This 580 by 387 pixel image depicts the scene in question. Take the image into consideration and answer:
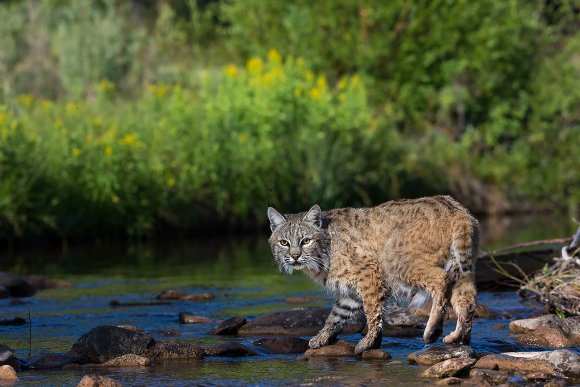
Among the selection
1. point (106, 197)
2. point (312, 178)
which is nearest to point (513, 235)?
point (312, 178)

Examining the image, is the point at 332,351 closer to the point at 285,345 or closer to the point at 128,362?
the point at 285,345

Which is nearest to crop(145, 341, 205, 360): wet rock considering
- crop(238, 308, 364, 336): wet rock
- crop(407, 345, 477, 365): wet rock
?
crop(238, 308, 364, 336): wet rock

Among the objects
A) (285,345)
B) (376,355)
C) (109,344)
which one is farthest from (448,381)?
(109,344)

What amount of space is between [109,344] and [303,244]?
5.81ft

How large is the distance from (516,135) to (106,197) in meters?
14.4

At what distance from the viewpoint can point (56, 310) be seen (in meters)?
11.4

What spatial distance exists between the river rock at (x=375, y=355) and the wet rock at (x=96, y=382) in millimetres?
2150

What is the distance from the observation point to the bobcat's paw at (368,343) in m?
8.44

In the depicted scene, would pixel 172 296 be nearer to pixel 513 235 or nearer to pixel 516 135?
pixel 513 235

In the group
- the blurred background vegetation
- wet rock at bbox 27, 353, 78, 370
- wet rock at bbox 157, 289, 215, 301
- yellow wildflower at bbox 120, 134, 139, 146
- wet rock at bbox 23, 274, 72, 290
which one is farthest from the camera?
the blurred background vegetation

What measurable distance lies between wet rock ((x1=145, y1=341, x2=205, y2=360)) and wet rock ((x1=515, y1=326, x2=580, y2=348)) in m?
2.67

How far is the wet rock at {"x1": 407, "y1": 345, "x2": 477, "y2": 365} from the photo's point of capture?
7.71 metres

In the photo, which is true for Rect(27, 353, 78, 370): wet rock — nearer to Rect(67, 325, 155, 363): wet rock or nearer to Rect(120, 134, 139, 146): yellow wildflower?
Rect(67, 325, 155, 363): wet rock

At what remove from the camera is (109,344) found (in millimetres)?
8219
